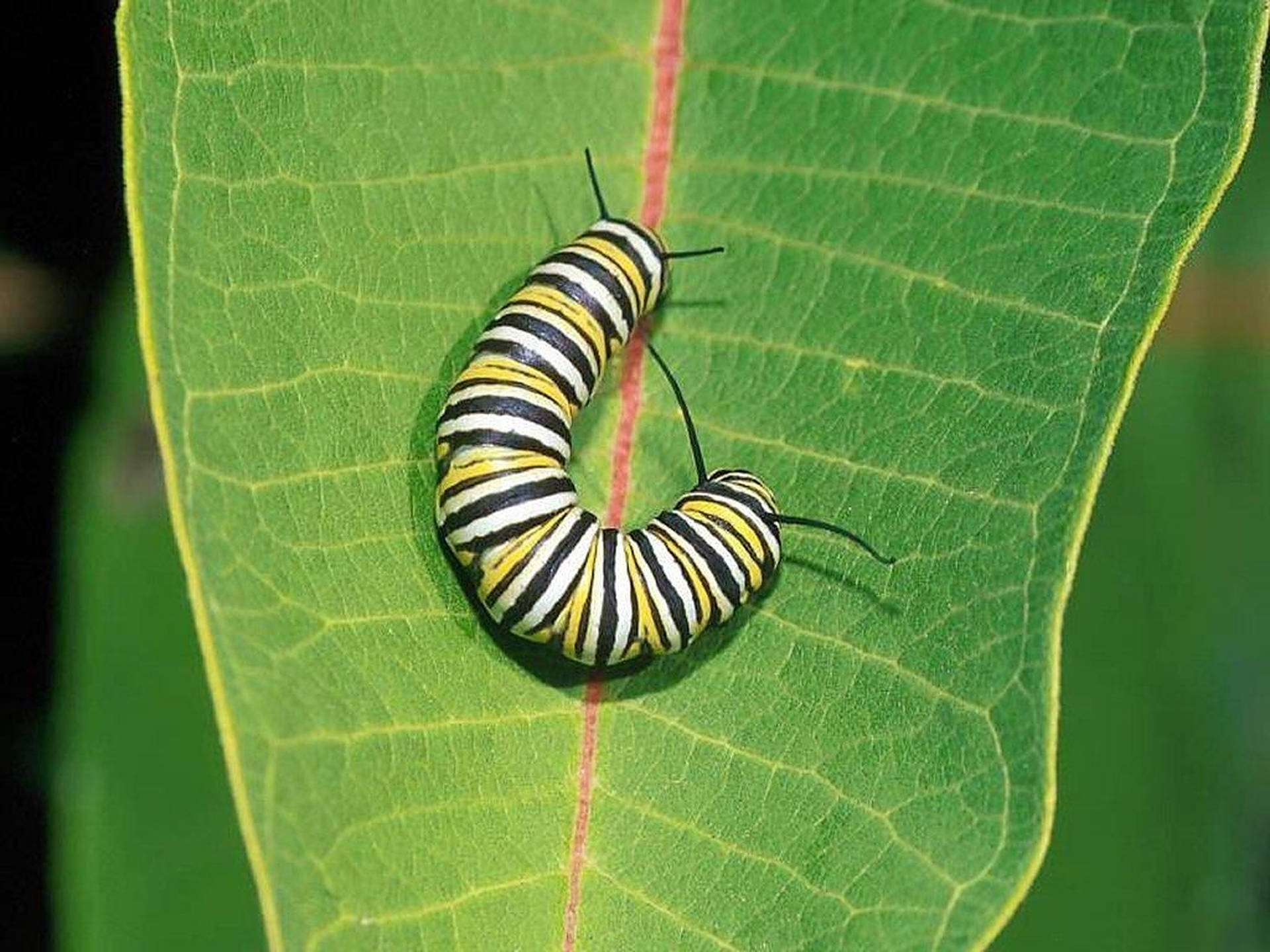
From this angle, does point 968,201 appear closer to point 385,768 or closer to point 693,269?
point 693,269

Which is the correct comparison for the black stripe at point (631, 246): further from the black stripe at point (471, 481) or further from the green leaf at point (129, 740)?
the green leaf at point (129, 740)

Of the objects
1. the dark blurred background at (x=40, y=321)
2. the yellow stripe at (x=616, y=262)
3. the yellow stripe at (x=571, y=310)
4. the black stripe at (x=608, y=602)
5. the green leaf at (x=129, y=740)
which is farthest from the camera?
the green leaf at (x=129, y=740)

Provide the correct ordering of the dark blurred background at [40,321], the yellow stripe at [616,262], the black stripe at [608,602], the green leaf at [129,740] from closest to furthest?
1. the black stripe at [608,602]
2. the yellow stripe at [616,262]
3. the dark blurred background at [40,321]
4. the green leaf at [129,740]

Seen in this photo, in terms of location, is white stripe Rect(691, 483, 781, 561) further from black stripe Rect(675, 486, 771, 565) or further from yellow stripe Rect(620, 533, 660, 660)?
yellow stripe Rect(620, 533, 660, 660)

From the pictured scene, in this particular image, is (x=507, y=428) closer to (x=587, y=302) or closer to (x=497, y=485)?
(x=497, y=485)

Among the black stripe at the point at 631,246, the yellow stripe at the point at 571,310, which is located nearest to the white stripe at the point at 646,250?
the black stripe at the point at 631,246

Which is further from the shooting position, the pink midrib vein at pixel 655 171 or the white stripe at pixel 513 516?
the pink midrib vein at pixel 655 171

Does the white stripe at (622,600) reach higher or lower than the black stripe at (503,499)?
lower

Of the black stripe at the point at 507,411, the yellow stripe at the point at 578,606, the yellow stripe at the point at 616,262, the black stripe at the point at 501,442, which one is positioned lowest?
the yellow stripe at the point at 578,606
